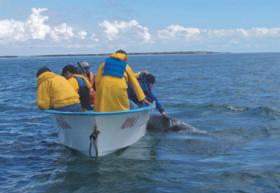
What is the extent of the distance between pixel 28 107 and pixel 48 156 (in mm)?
11012

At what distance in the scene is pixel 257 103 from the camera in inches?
850

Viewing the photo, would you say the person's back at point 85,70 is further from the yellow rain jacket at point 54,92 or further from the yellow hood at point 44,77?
the yellow hood at point 44,77

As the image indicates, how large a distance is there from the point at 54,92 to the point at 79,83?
3.17 ft

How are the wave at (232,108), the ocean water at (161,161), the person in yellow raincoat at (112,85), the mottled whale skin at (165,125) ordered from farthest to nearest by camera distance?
1. the wave at (232,108)
2. the mottled whale skin at (165,125)
3. the person in yellow raincoat at (112,85)
4. the ocean water at (161,161)

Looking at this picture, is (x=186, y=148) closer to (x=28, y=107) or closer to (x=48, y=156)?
(x=48, y=156)

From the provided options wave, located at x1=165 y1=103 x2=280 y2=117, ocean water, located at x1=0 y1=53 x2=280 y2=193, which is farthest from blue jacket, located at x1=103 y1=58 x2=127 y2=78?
wave, located at x1=165 y1=103 x2=280 y2=117

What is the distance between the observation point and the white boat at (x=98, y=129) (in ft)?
32.2

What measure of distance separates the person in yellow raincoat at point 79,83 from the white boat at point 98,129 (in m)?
0.97

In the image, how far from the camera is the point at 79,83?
37.1ft

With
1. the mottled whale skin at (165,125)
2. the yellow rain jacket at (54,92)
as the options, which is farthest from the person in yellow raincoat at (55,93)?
the mottled whale skin at (165,125)

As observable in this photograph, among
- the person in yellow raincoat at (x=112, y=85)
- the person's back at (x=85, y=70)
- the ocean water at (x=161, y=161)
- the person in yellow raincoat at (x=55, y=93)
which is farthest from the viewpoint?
the person's back at (x=85, y=70)

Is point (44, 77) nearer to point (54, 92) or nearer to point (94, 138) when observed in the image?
point (54, 92)

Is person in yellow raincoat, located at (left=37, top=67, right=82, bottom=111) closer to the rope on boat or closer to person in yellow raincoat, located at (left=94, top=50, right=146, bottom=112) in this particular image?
person in yellow raincoat, located at (left=94, top=50, right=146, bottom=112)

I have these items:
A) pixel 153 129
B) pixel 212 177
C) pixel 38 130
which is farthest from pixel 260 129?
pixel 38 130
